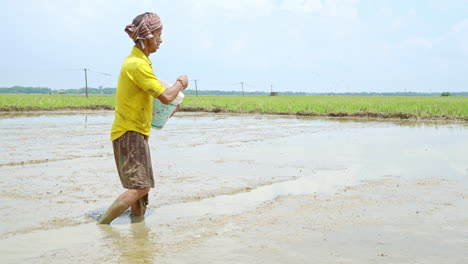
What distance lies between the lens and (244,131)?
48.2 feet

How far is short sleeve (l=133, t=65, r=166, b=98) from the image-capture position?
164 inches

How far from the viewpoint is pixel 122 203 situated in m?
4.32

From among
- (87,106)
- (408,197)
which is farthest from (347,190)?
(87,106)

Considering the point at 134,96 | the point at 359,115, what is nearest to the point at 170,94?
the point at 134,96

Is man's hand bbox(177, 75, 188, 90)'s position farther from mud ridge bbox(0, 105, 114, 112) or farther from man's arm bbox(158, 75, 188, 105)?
mud ridge bbox(0, 105, 114, 112)

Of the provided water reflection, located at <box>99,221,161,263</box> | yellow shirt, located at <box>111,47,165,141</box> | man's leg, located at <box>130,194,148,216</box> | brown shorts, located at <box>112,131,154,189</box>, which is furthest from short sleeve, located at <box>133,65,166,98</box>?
water reflection, located at <box>99,221,161,263</box>

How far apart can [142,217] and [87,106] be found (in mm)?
24716

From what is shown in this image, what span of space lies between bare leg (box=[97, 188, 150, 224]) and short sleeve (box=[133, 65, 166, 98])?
83 centimetres

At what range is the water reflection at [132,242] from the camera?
3.57 metres

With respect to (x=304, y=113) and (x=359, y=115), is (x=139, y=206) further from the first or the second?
(x=304, y=113)

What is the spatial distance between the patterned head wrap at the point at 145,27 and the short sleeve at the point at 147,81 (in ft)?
0.97

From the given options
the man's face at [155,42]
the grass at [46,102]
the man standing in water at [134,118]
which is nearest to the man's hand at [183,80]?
the man standing in water at [134,118]

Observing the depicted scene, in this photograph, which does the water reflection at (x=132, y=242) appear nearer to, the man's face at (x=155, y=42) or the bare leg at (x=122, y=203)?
the bare leg at (x=122, y=203)

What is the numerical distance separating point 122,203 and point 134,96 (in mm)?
871
